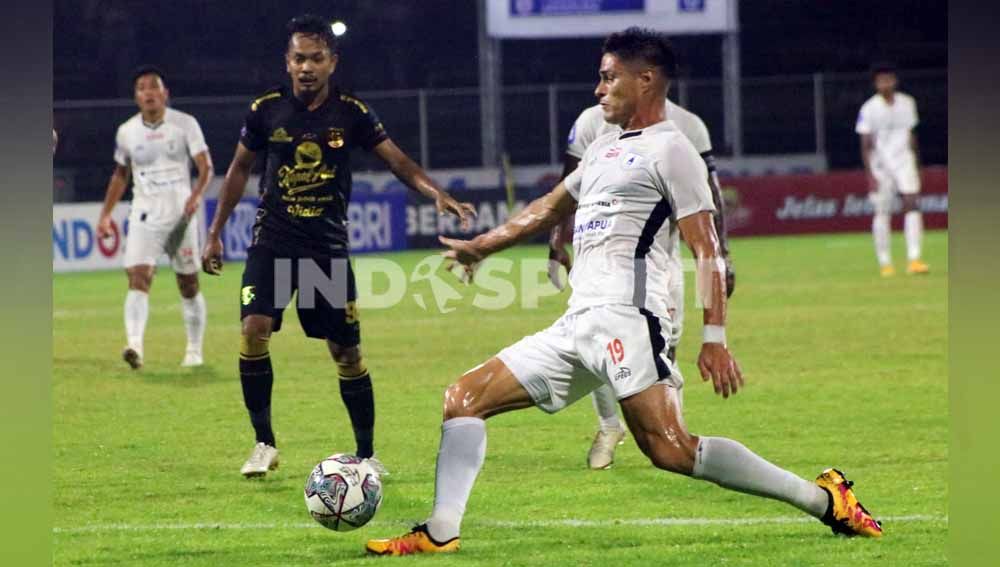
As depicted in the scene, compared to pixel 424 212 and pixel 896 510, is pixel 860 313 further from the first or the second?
pixel 424 212

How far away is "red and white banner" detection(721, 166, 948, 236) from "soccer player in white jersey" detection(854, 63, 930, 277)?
311 inches

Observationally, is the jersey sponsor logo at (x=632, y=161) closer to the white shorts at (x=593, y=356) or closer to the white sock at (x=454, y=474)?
the white shorts at (x=593, y=356)

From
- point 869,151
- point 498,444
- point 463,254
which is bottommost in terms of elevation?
point 498,444

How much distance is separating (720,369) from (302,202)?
2.97 metres

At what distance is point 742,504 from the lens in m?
7.32

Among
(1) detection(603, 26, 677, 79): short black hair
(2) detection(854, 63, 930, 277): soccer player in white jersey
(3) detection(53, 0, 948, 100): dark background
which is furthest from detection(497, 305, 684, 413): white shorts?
(3) detection(53, 0, 948, 100): dark background

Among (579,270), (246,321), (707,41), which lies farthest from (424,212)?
(579,270)

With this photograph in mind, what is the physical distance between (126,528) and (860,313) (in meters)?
10.0

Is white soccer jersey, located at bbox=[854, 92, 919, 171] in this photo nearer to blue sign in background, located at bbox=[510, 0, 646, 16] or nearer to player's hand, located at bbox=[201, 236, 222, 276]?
blue sign in background, located at bbox=[510, 0, 646, 16]

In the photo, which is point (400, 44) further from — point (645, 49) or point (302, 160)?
point (645, 49)

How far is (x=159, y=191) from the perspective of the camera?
13.2m

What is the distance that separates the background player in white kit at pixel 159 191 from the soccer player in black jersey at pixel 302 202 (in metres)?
4.84

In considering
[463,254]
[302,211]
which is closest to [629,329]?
[463,254]

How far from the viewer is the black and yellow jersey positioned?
804 centimetres
